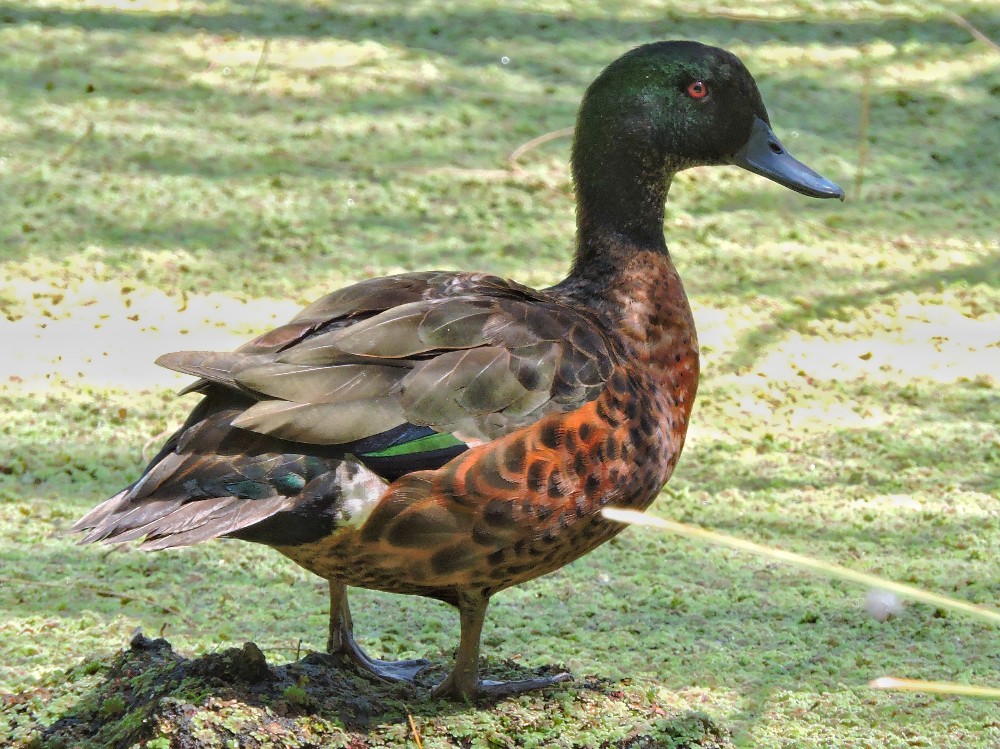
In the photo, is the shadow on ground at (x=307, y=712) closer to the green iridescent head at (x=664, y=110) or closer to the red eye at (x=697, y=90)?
the green iridescent head at (x=664, y=110)

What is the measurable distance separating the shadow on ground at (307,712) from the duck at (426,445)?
0.27 feet

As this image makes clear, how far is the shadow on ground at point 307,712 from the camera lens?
2.10 m

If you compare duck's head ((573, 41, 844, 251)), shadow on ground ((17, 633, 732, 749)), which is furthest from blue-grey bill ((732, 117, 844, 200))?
shadow on ground ((17, 633, 732, 749))

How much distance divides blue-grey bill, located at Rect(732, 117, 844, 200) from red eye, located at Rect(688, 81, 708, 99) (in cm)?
18

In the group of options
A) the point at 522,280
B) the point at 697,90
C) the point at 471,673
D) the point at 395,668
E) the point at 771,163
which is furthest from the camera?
the point at 522,280

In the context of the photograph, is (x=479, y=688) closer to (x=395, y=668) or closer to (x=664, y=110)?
(x=395, y=668)

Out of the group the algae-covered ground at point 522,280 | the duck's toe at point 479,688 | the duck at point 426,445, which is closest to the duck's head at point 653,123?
the duck at point 426,445

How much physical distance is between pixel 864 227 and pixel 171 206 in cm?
260

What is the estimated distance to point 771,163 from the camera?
2975 millimetres

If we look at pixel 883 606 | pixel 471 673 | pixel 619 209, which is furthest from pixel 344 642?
pixel 883 606

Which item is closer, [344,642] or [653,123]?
[344,642]

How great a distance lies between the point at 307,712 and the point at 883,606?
4.72ft

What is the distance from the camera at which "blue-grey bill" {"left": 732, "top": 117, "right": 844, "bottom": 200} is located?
2.96 meters

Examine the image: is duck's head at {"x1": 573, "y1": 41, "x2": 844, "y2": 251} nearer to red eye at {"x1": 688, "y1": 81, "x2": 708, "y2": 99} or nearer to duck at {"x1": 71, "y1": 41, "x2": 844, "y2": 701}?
red eye at {"x1": 688, "y1": 81, "x2": 708, "y2": 99}
